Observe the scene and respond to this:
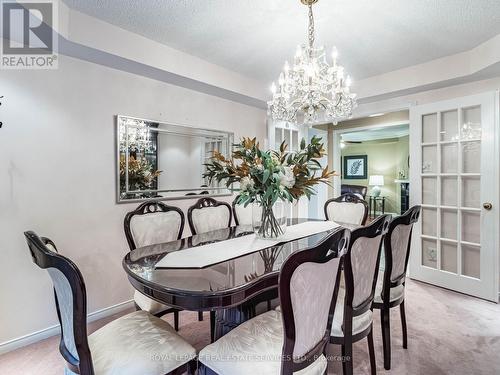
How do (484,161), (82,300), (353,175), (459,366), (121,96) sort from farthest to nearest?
(353,175) → (484,161) → (121,96) → (459,366) → (82,300)

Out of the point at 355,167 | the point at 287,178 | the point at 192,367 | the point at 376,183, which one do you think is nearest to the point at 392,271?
the point at 287,178

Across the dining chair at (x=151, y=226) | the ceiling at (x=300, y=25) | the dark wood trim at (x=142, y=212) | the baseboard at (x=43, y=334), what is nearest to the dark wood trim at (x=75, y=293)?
the dining chair at (x=151, y=226)

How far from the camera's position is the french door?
9.14 ft

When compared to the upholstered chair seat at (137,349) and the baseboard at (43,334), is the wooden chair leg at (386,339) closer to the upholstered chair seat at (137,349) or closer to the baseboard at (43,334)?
the upholstered chair seat at (137,349)

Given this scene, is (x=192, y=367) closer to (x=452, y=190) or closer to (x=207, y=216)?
(x=207, y=216)

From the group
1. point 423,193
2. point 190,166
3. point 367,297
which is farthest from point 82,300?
point 423,193

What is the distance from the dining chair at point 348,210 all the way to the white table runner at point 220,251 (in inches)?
28.3

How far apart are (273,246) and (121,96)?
6.68 ft

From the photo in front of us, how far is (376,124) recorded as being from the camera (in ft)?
15.8

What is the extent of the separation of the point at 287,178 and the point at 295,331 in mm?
967

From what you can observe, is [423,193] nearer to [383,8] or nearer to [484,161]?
[484,161]

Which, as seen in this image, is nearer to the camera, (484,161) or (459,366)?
(459,366)

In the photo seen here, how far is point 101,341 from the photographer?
1.28 m

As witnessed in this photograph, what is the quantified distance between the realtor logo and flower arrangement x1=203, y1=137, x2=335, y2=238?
1.54m
